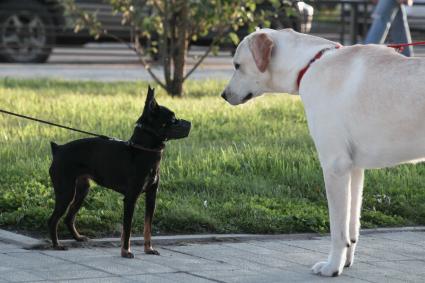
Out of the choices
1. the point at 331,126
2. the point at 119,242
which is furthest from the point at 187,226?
the point at 331,126

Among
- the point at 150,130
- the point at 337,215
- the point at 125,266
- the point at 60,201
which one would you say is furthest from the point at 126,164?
the point at 337,215

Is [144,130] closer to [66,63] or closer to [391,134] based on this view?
[391,134]

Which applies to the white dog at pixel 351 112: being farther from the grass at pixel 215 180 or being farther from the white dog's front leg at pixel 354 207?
the grass at pixel 215 180

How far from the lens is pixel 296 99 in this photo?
14.4 meters

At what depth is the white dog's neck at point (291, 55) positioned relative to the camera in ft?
22.1

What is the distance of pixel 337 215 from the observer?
21.2 ft

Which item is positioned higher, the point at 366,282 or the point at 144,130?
the point at 144,130

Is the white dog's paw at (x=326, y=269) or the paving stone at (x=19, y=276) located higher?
the paving stone at (x=19, y=276)

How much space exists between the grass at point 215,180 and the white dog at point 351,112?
1348 mm

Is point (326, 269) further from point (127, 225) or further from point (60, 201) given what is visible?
point (60, 201)

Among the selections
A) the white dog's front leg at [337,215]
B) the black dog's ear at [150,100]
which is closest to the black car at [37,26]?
the black dog's ear at [150,100]

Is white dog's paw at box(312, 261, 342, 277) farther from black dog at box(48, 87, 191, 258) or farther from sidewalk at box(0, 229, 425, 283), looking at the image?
black dog at box(48, 87, 191, 258)

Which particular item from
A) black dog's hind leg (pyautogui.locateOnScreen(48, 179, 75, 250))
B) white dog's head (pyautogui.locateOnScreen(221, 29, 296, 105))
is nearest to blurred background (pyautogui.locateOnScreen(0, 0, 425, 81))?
white dog's head (pyautogui.locateOnScreen(221, 29, 296, 105))

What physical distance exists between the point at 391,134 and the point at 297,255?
114 cm
